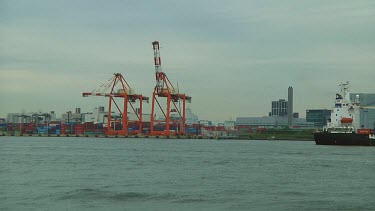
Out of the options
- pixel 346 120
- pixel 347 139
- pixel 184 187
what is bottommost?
pixel 184 187

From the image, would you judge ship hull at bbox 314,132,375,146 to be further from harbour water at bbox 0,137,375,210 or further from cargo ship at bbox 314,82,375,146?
harbour water at bbox 0,137,375,210

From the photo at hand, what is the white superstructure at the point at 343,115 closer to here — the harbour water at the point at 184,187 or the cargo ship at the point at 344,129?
the cargo ship at the point at 344,129

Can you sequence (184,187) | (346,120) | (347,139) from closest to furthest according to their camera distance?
1. (184,187)
2. (347,139)
3. (346,120)

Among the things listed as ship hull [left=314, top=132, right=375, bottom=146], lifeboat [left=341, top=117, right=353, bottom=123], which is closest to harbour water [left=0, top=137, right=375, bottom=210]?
ship hull [left=314, top=132, right=375, bottom=146]

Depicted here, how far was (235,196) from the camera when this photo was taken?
19.9 meters

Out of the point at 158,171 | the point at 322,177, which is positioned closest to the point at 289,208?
the point at 322,177

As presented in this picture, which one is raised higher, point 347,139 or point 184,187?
point 347,139

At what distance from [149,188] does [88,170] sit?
8348 millimetres

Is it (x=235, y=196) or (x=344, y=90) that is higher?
(x=344, y=90)

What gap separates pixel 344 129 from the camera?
212ft

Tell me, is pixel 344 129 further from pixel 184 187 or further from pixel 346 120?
pixel 184 187

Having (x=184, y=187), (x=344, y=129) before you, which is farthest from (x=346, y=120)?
(x=184, y=187)

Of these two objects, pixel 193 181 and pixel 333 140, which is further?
pixel 333 140

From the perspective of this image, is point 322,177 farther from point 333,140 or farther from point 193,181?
point 333,140
